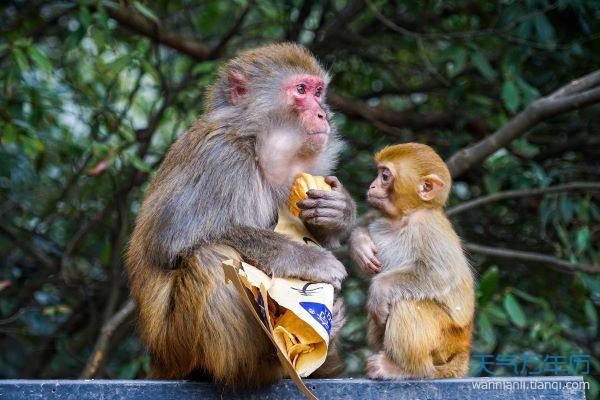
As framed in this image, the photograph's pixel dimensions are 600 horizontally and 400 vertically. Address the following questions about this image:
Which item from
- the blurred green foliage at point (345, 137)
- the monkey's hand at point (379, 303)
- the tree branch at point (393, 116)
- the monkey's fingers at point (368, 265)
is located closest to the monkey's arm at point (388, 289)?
the monkey's hand at point (379, 303)

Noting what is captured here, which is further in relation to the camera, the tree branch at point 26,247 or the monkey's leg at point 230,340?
the tree branch at point 26,247

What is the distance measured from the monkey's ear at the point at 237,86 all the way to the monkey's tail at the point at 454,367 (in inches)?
67.2

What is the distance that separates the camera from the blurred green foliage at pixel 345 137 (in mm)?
6148

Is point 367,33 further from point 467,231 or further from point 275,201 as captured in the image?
point 275,201

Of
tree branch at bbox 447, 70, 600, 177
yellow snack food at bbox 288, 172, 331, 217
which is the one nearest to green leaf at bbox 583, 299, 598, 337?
tree branch at bbox 447, 70, 600, 177

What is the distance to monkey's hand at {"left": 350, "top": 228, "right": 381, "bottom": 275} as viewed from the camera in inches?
158

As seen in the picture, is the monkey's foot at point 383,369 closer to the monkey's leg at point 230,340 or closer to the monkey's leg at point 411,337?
the monkey's leg at point 411,337

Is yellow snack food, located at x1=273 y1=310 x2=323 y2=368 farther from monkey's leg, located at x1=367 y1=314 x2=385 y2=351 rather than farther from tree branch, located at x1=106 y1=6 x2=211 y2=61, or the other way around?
tree branch, located at x1=106 y1=6 x2=211 y2=61

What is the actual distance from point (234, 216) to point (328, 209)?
17.8 inches

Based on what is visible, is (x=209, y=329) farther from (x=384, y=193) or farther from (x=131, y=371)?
(x=131, y=371)

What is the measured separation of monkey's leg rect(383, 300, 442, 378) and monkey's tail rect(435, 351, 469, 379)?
0.13 meters

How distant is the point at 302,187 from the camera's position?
4090 mm

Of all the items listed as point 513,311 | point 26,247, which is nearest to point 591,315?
point 513,311

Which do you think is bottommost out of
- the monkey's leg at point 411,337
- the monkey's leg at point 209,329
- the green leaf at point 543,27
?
the monkey's leg at point 209,329
